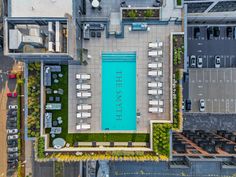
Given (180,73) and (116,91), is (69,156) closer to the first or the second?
(116,91)

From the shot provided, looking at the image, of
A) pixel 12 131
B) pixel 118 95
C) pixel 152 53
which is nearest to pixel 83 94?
pixel 118 95

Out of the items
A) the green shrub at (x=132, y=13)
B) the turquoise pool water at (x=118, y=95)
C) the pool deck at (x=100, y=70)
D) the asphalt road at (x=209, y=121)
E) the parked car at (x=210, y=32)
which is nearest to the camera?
the green shrub at (x=132, y=13)

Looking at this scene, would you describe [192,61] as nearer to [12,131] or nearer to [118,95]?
[118,95]

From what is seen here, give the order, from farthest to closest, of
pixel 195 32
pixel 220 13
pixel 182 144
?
pixel 195 32 < pixel 220 13 < pixel 182 144

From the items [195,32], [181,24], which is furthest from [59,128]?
[195,32]

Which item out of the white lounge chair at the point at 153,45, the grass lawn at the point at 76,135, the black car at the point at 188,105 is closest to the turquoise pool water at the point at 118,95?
the grass lawn at the point at 76,135

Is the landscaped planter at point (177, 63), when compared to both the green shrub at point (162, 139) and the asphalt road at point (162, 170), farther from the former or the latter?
the asphalt road at point (162, 170)
